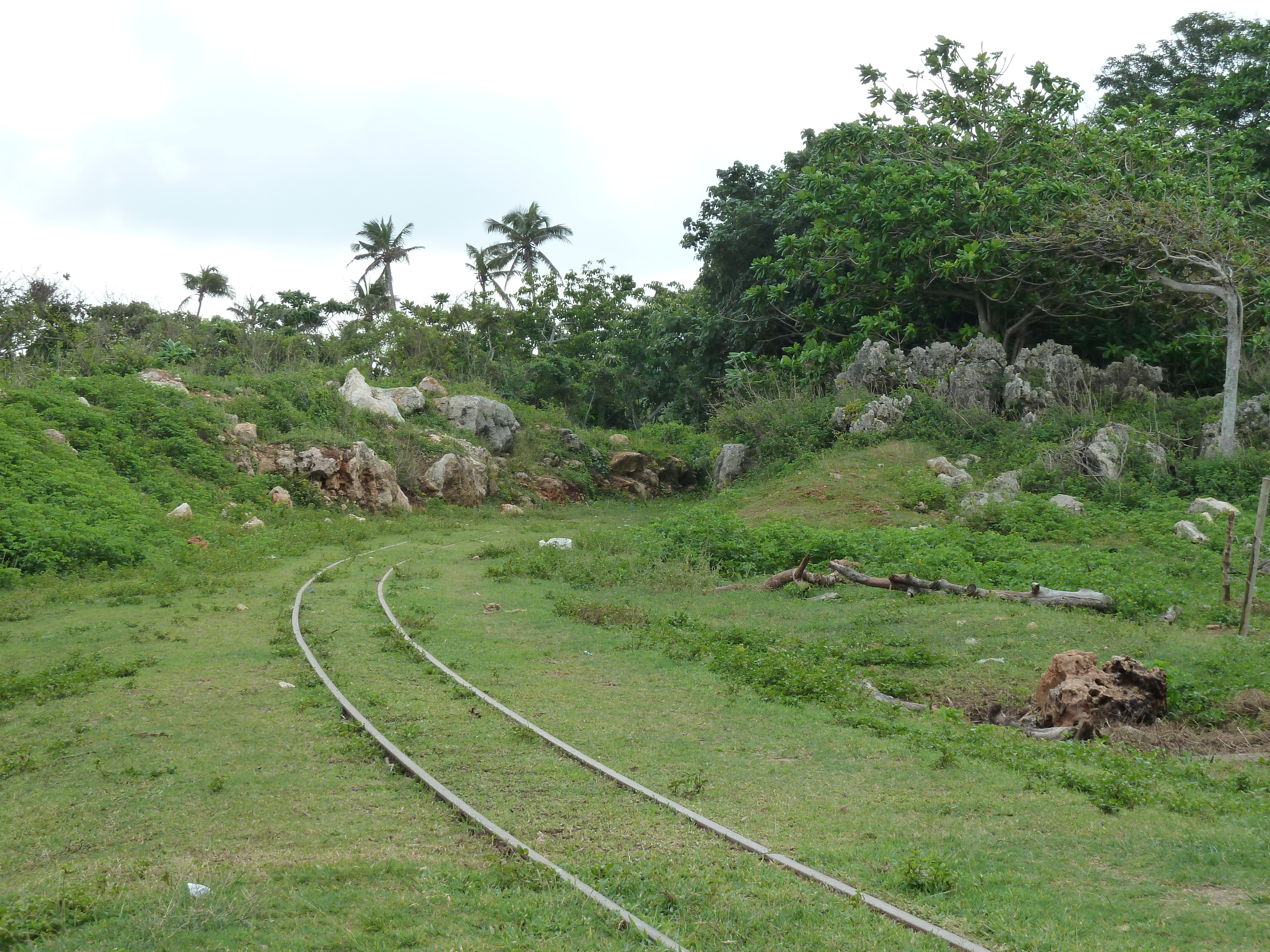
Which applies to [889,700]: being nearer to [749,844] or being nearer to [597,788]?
[597,788]

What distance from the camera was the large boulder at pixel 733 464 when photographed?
91.2 ft

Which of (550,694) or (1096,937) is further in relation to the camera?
(550,694)

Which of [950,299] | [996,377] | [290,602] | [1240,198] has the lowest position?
[290,602]

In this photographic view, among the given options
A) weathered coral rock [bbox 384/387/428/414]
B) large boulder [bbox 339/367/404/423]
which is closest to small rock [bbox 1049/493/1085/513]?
large boulder [bbox 339/367/404/423]

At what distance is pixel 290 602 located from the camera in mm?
13102

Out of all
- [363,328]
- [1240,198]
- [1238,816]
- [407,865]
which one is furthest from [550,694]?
[363,328]

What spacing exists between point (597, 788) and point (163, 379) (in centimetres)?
2255

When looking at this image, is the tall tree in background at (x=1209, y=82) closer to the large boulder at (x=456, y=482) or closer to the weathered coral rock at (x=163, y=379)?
the large boulder at (x=456, y=482)

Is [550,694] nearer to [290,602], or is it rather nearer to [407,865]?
[407,865]

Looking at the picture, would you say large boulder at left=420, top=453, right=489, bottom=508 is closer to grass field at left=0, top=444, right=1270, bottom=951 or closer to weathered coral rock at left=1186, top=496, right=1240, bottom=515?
grass field at left=0, top=444, right=1270, bottom=951

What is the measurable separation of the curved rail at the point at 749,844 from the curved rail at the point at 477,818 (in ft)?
3.26

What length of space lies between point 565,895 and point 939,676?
582 cm

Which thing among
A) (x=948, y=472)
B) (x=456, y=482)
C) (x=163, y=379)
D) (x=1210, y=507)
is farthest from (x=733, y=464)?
(x=163, y=379)

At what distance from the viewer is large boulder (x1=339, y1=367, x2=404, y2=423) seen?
2911cm
